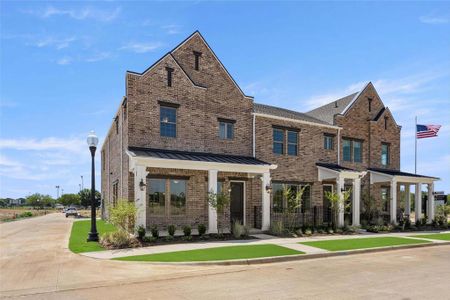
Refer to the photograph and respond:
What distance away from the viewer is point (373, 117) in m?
26.2

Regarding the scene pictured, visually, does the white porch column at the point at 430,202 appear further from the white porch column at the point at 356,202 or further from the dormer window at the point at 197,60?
the dormer window at the point at 197,60

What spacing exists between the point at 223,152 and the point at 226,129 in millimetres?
1328

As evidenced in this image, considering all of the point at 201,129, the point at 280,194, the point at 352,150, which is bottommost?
the point at 280,194

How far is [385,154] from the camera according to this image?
26.9m

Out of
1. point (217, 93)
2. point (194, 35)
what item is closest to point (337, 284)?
point (217, 93)

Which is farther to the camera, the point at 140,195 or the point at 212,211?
the point at 212,211

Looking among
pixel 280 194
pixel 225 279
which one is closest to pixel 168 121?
pixel 280 194

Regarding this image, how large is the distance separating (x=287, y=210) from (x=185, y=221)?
559 cm

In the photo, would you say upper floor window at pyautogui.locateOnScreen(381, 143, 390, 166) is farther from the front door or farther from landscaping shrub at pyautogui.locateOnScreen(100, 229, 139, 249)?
landscaping shrub at pyautogui.locateOnScreen(100, 229, 139, 249)

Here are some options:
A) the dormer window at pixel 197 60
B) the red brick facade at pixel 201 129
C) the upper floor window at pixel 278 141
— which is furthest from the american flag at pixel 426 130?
the dormer window at pixel 197 60

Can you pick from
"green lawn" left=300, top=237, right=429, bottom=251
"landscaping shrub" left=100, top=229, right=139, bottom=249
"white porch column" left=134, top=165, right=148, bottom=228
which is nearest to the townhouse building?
"white porch column" left=134, top=165, right=148, bottom=228

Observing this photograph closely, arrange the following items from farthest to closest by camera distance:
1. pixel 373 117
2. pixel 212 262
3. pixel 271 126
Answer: pixel 373 117 → pixel 271 126 → pixel 212 262

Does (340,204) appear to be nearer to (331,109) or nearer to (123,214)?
(331,109)

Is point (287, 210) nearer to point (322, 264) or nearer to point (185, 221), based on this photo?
point (185, 221)
